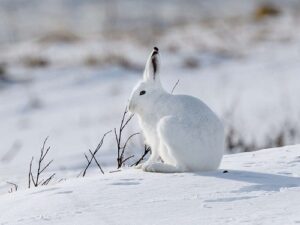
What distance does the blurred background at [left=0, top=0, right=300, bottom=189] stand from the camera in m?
8.88

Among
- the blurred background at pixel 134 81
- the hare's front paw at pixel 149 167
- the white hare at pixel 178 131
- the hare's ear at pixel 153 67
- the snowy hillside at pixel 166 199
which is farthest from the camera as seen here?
A: the blurred background at pixel 134 81

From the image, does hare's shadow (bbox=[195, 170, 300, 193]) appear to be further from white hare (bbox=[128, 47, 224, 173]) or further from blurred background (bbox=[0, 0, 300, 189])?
blurred background (bbox=[0, 0, 300, 189])

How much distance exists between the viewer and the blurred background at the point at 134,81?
29.1ft

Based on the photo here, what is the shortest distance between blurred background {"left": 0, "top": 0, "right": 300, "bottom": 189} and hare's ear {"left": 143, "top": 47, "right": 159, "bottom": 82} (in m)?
1.51

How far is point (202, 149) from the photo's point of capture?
4211 mm

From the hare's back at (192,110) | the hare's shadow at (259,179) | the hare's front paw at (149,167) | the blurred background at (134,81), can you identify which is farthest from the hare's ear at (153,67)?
the blurred background at (134,81)

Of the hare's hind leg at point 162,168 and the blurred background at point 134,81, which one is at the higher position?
the blurred background at point 134,81

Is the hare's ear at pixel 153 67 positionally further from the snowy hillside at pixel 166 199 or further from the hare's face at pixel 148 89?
the snowy hillside at pixel 166 199

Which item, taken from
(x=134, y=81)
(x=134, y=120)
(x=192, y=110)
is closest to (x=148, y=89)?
(x=192, y=110)

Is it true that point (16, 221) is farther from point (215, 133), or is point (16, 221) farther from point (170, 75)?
point (170, 75)

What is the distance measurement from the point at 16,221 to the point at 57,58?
11.6 metres

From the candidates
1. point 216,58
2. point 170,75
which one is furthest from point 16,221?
point 216,58

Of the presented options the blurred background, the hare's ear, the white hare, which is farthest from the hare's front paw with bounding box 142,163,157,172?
the blurred background

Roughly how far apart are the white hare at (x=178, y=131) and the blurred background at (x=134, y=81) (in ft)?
A: 4.85
